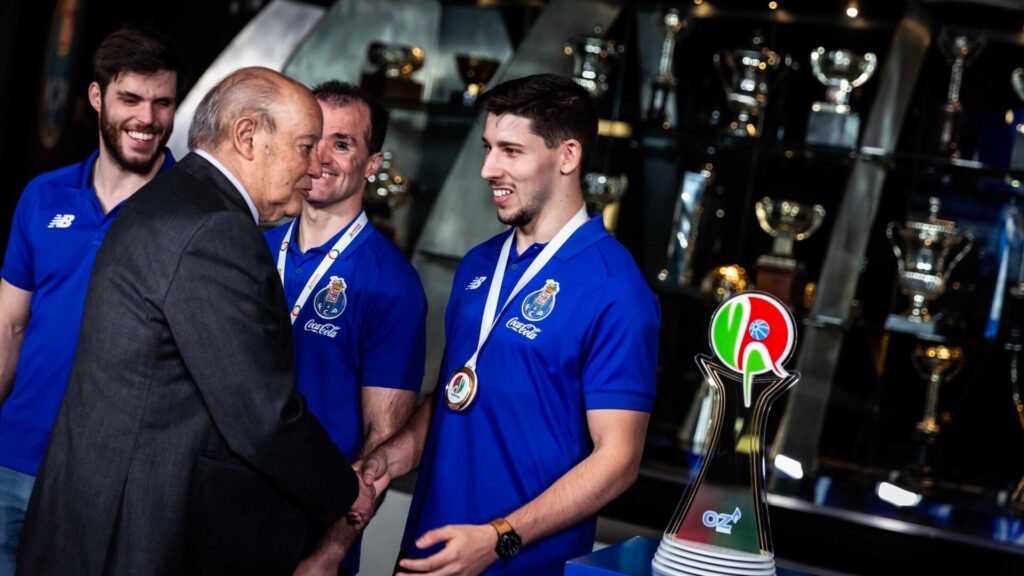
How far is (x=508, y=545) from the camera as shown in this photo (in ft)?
6.56

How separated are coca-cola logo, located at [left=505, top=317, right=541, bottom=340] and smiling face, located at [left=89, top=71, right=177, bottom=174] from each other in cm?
98

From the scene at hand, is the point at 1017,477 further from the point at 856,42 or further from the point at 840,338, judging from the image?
the point at 856,42

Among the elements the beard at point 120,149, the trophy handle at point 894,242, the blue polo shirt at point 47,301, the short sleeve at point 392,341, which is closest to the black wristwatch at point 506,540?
the short sleeve at point 392,341

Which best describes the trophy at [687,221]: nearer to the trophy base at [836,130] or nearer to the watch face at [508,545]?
the trophy base at [836,130]

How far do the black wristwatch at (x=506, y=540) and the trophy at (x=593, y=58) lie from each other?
7.86ft

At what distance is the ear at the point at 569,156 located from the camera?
7.25 ft

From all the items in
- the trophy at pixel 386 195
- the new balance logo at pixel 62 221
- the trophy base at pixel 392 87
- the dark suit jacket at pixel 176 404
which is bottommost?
the dark suit jacket at pixel 176 404

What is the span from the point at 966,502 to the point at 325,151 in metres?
2.23

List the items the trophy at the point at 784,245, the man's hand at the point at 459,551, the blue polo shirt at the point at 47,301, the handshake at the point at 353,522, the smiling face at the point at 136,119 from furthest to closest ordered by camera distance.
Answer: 1. the trophy at the point at 784,245
2. the smiling face at the point at 136,119
3. the blue polo shirt at the point at 47,301
4. the handshake at the point at 353,522
5. the man's hand at the point at 459,551

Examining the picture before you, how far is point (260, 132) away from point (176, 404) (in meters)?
0.44

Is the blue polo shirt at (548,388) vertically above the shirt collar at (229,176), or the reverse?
the shirt collar at (229,176)

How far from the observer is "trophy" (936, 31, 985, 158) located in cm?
397

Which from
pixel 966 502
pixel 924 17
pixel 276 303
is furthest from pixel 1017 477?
pixel 276 303

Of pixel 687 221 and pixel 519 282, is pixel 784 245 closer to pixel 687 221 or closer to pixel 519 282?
pixel 687 221
